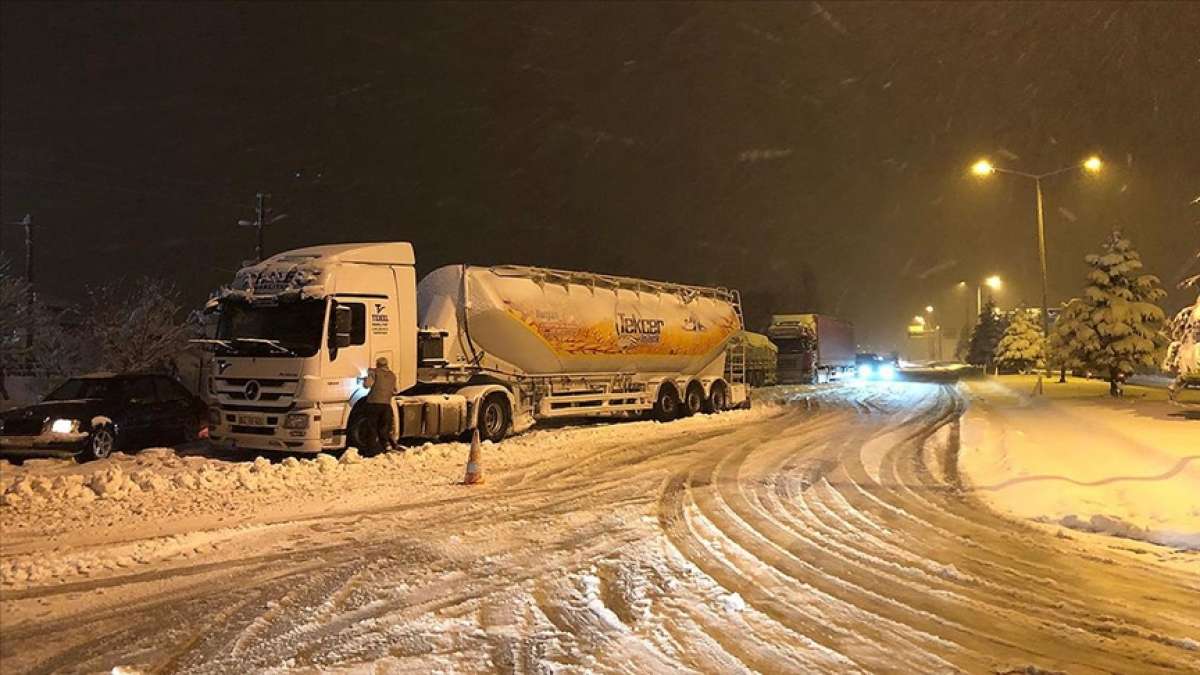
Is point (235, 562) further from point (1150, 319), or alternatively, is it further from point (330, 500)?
point (1150, 319)

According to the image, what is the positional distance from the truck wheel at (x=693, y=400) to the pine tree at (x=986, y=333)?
59.4 meters

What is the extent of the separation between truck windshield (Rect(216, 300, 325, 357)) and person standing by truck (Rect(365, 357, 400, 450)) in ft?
3.57

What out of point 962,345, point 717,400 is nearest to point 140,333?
point 717,400

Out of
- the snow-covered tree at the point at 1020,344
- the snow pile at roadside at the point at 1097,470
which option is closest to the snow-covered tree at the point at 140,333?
the snow pile at roadside at the point at 1097,470

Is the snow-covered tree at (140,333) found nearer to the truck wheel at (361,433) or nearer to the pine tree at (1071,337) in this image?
the truck wheel at (361,433)

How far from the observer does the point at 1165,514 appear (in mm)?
8609

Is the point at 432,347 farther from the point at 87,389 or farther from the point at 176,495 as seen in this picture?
the point at 176,495

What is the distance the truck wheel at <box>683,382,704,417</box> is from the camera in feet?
74.3

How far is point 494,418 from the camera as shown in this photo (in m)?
16.4

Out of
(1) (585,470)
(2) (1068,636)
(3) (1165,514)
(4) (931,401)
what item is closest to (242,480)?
(1) (585,470)

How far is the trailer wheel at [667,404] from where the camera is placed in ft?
71.4

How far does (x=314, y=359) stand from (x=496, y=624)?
8.54 meters

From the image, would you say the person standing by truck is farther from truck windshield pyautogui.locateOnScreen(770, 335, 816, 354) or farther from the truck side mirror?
truck windshield pyautogui.locateOnScreen(770, 335, 816, 354)

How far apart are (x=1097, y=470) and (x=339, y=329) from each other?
11890 mm
